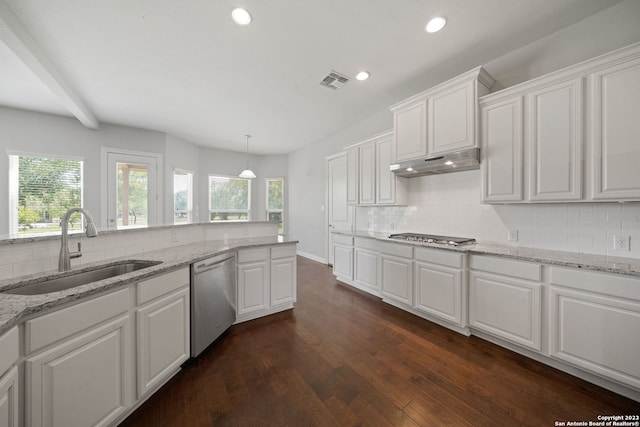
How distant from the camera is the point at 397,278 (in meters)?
3.02

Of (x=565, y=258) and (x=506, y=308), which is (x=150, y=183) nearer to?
(x=506, y=308)

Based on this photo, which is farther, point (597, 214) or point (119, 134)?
point (119, 134)

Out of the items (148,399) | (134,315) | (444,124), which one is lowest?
(148,399)

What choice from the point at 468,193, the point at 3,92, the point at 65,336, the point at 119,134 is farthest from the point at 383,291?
the point at 3,92

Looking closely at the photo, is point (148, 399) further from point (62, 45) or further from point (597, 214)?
point (597, 214)

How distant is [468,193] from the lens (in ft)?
9.50

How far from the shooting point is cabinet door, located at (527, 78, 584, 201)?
1945 mm

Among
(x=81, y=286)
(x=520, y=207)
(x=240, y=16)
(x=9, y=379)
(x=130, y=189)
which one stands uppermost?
(x=240, y=16)

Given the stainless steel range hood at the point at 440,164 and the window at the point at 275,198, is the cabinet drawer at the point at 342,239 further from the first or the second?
the window at the point at 275,198

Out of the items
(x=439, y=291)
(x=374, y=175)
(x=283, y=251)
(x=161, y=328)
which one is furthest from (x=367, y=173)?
(x=161, y=328)

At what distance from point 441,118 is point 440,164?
512mm

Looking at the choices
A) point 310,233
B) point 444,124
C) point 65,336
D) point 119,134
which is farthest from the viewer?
point 310,233

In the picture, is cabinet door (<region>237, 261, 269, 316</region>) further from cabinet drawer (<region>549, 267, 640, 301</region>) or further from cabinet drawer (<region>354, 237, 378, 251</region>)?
cabinet drawer (<region>549, 267, 640, 301</region>)

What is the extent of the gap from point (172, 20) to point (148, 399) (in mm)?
2993
